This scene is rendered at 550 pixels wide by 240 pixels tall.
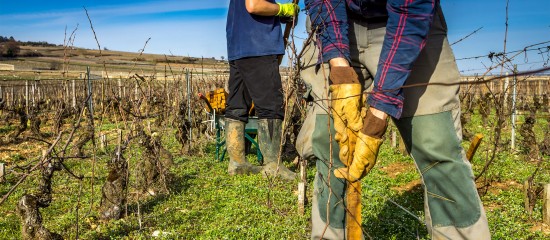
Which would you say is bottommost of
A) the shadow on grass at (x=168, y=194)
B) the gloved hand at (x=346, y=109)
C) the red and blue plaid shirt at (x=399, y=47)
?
the shadow on grass at (x=168, y=194)

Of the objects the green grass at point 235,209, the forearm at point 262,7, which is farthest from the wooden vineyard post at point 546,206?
the forearm at point 262,7

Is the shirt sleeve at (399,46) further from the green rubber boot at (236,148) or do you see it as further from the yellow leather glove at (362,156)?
the green rubber boot at (236,148)

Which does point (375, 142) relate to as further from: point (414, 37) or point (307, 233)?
point (307, 233)

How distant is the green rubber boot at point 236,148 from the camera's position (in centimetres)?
498

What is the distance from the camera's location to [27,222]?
290 cm

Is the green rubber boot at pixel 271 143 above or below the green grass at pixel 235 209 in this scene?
above

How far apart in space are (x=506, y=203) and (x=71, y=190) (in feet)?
14.1

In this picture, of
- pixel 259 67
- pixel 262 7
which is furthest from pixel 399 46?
pixel 259 67

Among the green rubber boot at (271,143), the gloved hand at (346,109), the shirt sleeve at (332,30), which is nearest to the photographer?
the gloved hand at (346,109)

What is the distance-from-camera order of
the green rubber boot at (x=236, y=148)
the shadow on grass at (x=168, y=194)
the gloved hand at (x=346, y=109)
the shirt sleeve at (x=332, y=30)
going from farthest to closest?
1. the green rubber boot at (x=236, y=148)
2. the shadow on grass at (x=168, y=194)
3. the shirt sleeve at (x=332, y=30)
4. the gloved hand at (x=346, y=109)

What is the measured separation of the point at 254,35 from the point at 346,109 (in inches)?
112

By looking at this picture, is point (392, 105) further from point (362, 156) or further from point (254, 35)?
point (254, 35)

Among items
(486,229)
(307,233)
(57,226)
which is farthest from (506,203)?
(57,226)

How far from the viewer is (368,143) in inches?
67.8
